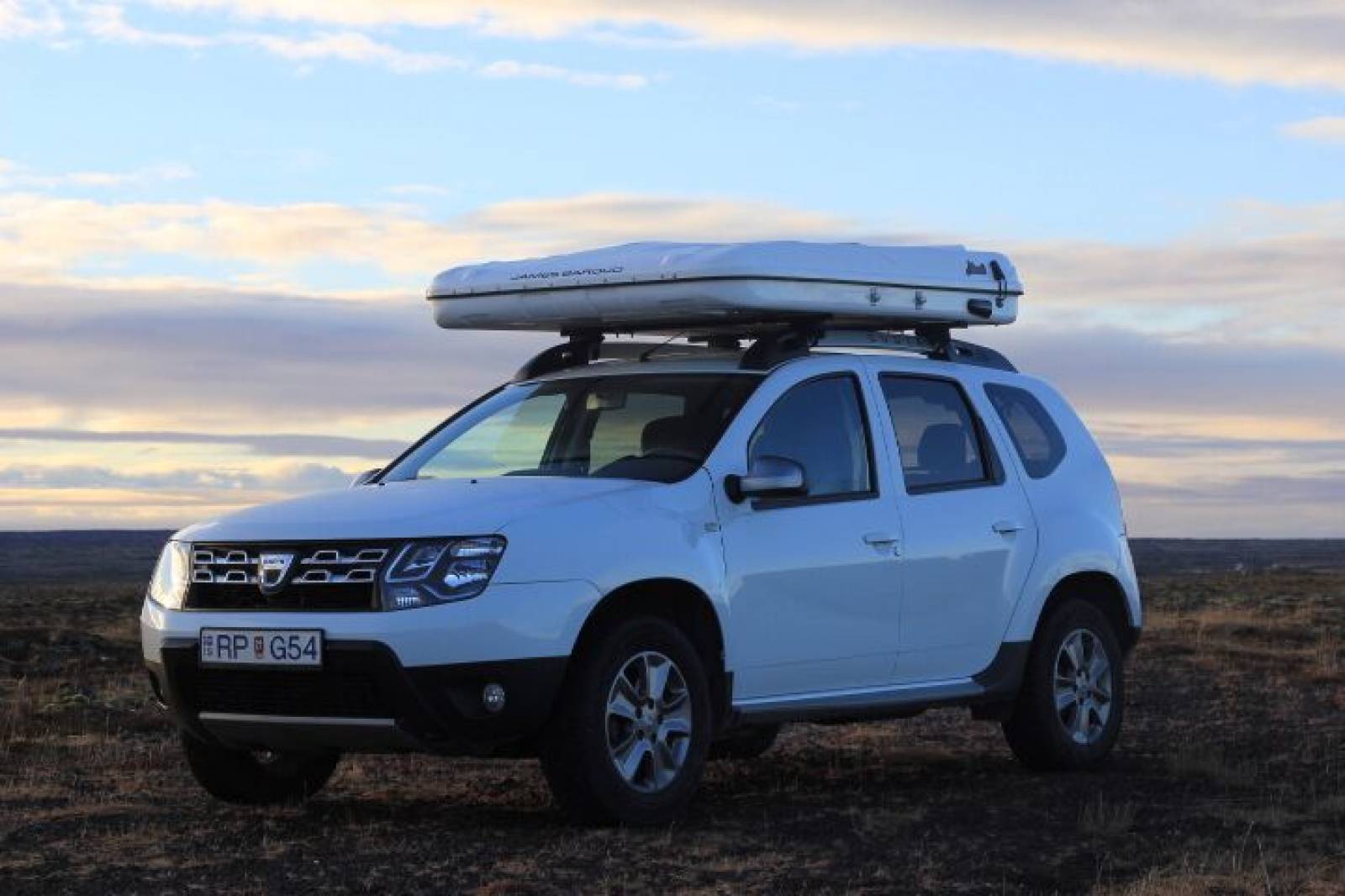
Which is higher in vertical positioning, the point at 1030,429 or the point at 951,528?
the point at 1030,429

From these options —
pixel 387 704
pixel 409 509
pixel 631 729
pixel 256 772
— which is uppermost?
pixel 409 509

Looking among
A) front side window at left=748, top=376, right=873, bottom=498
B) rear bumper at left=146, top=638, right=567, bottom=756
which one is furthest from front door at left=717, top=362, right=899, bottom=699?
rear bumper at left=146, top=638, right=567, bottom=756

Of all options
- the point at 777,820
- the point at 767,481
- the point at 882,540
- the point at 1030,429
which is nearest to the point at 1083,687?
the point at 1030,429

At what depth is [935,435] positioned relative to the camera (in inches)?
421

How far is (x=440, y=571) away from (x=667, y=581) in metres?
1.02

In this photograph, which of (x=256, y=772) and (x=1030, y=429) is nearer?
(x=256, y=772)

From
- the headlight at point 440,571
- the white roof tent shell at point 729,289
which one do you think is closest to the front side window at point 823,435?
the white roof tent shell at point 729,289

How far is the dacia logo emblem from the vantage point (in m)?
8.63

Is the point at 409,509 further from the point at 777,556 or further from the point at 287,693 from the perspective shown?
the point at 777,556

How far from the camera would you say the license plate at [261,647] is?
8.46 metres

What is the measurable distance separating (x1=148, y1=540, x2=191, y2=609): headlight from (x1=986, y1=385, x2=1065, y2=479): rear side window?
A: 4040 mm

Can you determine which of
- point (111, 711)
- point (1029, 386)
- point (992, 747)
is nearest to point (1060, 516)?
point (1029, 386)

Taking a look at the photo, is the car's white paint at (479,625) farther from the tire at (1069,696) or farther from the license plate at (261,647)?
the tire at (1069,696)

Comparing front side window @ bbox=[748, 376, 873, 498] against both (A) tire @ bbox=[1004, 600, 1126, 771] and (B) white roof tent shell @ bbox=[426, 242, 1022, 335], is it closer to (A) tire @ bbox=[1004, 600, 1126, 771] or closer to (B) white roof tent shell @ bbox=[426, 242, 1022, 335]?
(B) white roof tent shell @ bbox=[426, 242, 1022, 335]
